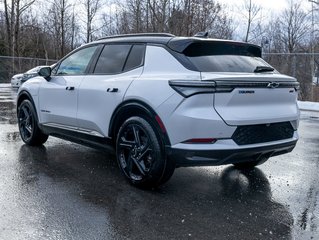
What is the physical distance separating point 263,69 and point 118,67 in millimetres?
1786

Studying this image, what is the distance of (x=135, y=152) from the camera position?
477 cm

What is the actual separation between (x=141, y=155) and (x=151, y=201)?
0.57m

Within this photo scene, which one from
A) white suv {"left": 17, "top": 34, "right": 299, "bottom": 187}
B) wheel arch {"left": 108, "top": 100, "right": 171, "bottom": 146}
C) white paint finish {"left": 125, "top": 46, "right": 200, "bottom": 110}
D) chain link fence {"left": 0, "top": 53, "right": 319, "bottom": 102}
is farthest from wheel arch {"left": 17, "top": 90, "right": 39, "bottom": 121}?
chain link fence {"left": 0, "top": 53, "right": 319, "bottom": 102}

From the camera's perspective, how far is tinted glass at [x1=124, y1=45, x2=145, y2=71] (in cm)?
494

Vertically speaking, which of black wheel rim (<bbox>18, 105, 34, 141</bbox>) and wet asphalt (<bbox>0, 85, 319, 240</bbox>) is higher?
black wheel rim (<bbox>18, 105, 34, 141</bbox>)

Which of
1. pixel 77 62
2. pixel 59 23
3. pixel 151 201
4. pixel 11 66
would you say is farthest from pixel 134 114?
pixel 59 23

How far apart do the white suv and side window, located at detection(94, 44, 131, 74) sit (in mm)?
16

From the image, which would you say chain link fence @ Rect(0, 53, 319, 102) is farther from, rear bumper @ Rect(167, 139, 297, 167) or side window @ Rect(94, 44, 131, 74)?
rear bumper @ Rect(167, 139, 297, 167)

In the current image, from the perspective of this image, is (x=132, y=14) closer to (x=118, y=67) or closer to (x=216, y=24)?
(x=216, y=24)

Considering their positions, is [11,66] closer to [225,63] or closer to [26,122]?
[26,122]

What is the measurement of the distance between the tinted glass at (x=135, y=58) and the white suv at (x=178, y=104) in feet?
0.04

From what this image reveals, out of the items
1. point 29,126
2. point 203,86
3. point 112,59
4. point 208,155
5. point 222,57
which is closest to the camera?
point 203,86

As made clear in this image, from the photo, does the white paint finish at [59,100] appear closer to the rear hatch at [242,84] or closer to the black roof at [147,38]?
the black roof at [147,38]

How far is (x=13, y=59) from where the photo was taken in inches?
1152
